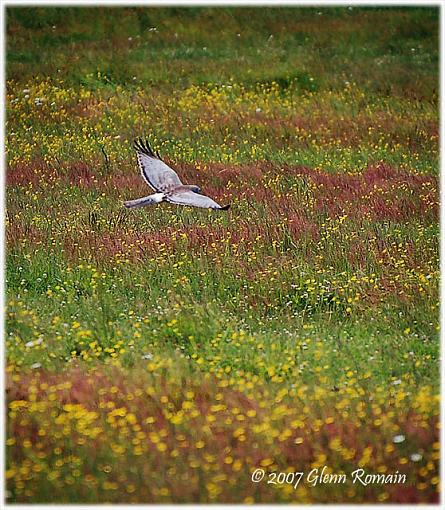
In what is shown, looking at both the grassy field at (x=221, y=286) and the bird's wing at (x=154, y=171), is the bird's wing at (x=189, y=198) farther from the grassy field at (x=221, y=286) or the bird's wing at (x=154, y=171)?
the grassy field at (x=221, y=286)

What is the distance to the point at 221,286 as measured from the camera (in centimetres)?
866

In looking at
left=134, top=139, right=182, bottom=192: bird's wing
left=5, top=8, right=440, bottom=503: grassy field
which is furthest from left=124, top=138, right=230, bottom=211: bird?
left=5, top=8, right=440, bottom=503: grassy field

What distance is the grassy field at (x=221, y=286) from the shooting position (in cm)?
574

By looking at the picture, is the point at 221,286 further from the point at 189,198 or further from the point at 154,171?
the point at 154,171

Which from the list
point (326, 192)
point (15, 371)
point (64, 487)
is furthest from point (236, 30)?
point (64, 487)

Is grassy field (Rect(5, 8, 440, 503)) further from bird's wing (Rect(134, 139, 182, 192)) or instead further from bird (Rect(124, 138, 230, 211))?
bird's wing (Rect(134, 139, 182, 192))

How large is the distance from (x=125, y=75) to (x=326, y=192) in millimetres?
8283

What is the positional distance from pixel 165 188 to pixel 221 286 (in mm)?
1748

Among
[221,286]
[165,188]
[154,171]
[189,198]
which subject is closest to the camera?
[221,286]

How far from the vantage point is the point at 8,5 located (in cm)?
2356

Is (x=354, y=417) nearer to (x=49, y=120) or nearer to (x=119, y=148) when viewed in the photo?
(x=119, y=148)

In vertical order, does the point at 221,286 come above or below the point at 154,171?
below

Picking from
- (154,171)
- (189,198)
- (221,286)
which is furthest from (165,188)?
(221,286)

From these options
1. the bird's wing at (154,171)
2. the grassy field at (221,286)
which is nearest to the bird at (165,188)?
the bird's wing at (154,171)
